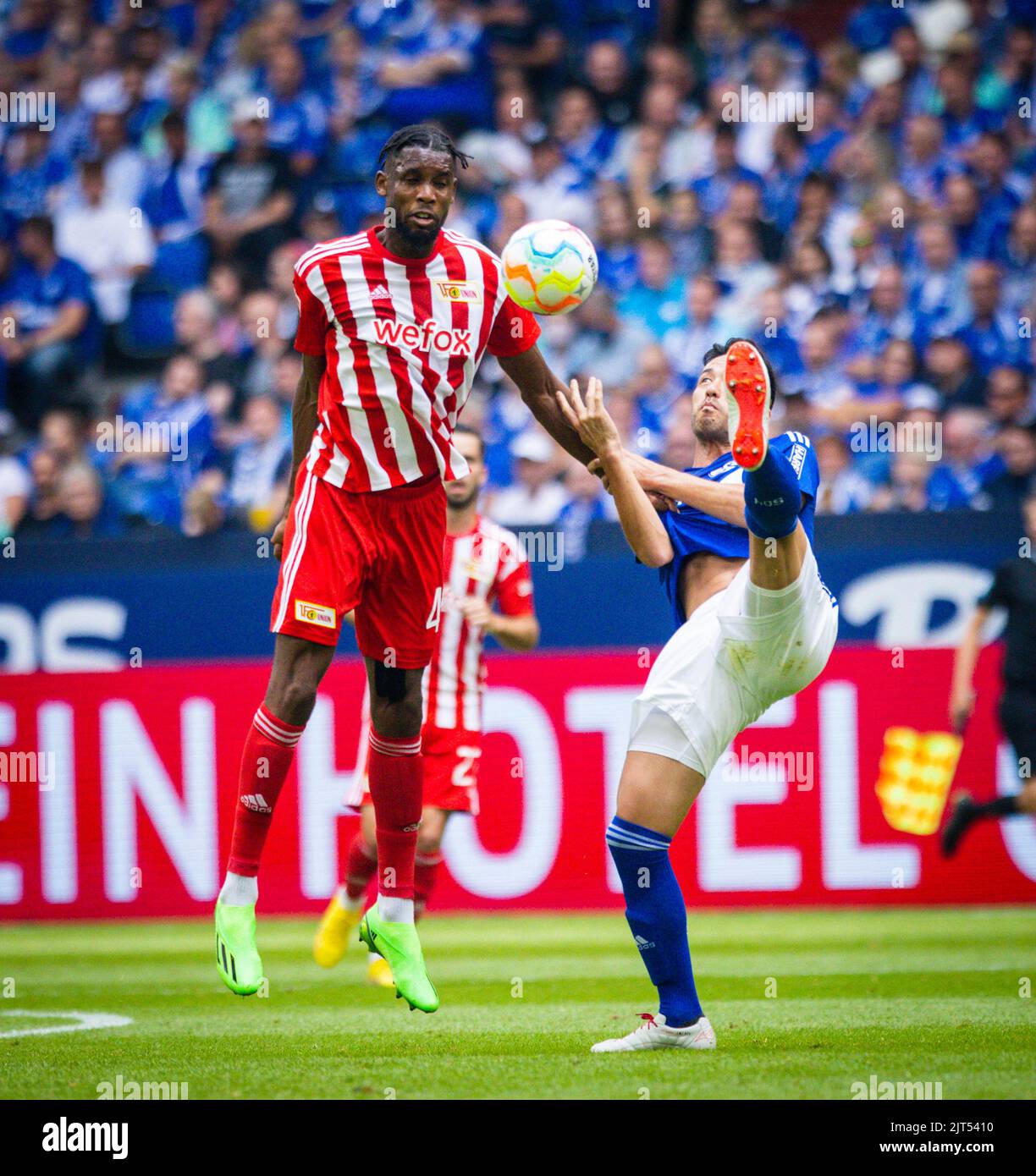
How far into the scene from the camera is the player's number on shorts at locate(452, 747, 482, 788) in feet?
25.9

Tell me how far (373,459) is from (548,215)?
7901 mm

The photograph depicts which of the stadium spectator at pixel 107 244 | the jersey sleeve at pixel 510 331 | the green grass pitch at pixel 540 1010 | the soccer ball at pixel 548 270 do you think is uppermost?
the stadium spectator at pixel 107 244

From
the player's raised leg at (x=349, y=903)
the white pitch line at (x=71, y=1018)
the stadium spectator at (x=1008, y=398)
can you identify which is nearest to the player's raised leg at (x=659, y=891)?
the white pitch line at (x=71, y=1018)

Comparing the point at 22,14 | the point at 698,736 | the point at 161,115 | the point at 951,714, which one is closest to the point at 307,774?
the point at 951,714

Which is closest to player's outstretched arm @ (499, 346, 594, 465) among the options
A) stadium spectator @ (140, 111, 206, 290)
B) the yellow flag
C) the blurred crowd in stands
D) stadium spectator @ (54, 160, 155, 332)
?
the yellow flag

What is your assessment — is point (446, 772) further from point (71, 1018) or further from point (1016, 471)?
point (1016, 471)

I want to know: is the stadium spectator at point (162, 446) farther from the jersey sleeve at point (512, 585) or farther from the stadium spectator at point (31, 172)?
the jersey sleeve at point (512, 585)

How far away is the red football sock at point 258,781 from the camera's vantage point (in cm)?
524

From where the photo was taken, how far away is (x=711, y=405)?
5.75 meters

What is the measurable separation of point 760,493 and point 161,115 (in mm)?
10146

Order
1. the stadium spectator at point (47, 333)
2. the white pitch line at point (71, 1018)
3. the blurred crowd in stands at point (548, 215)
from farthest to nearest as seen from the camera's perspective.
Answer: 1. the stadium spectator at point (47, 333)
2. the blurred crowd in stands at point (548, 215)
3. the white pitch line at point (71, 1018)

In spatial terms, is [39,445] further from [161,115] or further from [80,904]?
[80,904]

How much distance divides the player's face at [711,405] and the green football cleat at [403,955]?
77.3 inches

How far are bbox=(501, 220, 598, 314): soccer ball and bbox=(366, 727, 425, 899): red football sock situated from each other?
1.51 meters
